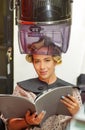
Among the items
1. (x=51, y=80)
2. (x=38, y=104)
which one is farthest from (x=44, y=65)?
(x=38, y=104)

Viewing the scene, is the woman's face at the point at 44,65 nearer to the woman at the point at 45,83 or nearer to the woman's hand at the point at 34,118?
the woman at the point at 45,83

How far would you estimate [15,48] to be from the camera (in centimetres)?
173

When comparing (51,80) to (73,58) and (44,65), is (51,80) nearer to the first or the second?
(44,65)

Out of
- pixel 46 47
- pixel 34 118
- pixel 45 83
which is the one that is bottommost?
pixel 34 118

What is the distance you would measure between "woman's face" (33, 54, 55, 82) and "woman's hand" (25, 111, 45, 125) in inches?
8.2

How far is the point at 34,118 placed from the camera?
4.51ft

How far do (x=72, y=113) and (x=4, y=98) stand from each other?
1.06ft

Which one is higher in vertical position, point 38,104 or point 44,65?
point 44,65

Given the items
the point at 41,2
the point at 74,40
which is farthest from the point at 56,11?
the point at 74,40

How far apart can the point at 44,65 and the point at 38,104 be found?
0.71ft

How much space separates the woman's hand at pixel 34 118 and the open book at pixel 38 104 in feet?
0.07

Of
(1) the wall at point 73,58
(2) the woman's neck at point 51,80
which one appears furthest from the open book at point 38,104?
(1) the wall at point 73,58

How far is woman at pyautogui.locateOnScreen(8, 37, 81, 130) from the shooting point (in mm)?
1421

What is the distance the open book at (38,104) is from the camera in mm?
1374
